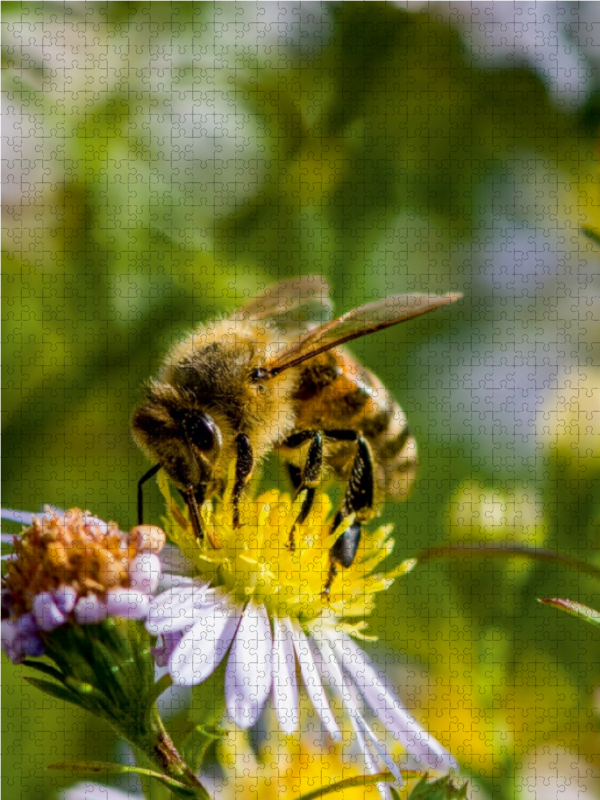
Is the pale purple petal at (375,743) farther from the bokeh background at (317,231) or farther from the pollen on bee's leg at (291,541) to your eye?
the bokeh background at (317,231)

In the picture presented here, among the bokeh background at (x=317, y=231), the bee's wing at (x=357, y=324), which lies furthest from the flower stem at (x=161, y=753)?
the bokeh background at (x=317, y=231)

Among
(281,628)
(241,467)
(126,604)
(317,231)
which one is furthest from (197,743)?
(317,231)

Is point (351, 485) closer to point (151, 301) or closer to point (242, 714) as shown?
point (242, 714)

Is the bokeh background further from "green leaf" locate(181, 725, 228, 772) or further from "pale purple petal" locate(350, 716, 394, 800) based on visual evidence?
"green leaf" locate(181, 725, 228, 772)

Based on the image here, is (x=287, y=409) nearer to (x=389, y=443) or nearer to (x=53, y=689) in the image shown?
(x=389, y=443)

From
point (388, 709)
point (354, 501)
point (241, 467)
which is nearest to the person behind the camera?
point (388, 709)

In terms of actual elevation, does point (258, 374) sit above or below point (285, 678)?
above

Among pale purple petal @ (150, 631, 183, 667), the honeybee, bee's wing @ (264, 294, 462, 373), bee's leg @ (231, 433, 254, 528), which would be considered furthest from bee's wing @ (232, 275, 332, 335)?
pale purple petal @ (150, 631, 183, 667)
